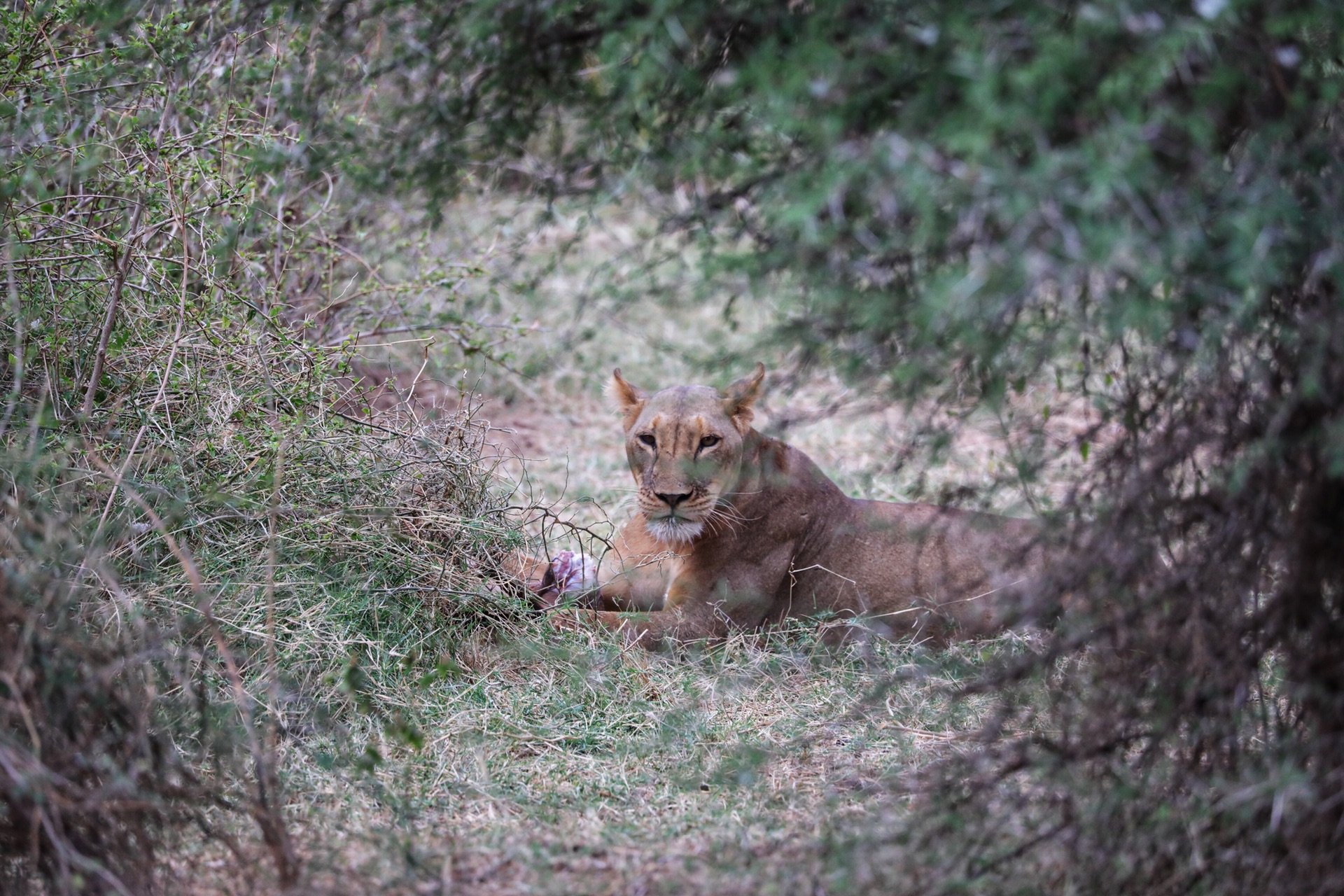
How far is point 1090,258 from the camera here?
2.33 m

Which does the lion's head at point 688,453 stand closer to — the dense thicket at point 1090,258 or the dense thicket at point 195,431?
the dense thicket at point 195,431

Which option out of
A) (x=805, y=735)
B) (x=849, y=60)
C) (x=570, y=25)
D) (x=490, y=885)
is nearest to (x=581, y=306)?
(x=570, y=25)

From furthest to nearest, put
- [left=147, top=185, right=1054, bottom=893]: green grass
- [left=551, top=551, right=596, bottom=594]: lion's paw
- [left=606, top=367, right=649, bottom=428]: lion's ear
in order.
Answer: [left=606, top=367, right=649, bottom=428]: lion's ear < [left=551, top=551, right=596, bottom=594]: lion's paw < [left=147, top=185, right=1054, bottom=893]: green grass

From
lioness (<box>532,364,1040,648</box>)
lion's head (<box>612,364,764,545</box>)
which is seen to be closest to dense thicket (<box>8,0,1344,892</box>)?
lioness (<box>532,364,1040,648</box>)

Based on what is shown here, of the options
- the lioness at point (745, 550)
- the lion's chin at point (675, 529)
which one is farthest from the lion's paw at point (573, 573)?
the lion's chin at point (675, 529)

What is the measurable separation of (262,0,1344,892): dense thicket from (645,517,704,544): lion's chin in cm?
214

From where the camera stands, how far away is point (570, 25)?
324cm

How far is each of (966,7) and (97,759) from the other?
2.71m

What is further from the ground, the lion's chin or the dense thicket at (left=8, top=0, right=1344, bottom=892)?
the dense thicket at (left=8, top=0, right=1344, bottom=892)

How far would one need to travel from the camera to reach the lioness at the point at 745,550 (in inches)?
218

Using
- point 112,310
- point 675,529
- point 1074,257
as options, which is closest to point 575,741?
point 675,529

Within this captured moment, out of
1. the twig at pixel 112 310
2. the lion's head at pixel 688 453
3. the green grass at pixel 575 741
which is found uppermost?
the twig at pixel 112 310

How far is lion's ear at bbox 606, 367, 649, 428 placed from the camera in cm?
598

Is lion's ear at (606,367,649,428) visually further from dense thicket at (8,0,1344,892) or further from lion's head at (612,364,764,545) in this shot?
dense thicket at (8,0,1344,892)
